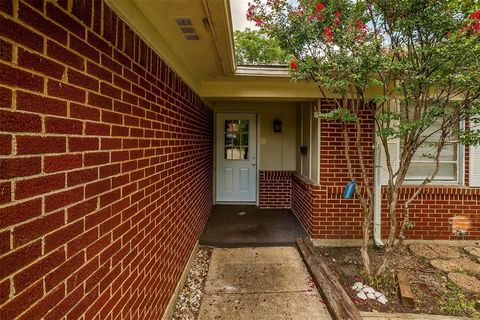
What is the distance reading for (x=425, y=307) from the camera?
8.18ft

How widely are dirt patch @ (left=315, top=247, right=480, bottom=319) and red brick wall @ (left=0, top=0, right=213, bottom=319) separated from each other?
6.77 ft

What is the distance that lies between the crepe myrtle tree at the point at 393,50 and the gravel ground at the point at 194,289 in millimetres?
1860

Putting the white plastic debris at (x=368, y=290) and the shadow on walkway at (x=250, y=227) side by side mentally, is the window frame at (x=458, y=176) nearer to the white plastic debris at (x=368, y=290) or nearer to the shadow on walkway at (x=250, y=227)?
the shadow on walkway at (x=250, y=227)

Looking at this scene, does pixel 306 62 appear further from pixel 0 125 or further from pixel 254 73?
pixel 0 125

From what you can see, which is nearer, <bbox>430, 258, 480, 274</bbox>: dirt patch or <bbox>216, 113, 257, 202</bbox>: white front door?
<bbox>430, 258, 480, 274</bbox>: dirt patch

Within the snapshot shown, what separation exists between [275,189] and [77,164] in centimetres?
496

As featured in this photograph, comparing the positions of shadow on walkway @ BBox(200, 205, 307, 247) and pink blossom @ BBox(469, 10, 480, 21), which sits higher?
pink blossom @ BBox(469, 10, 480, 21)

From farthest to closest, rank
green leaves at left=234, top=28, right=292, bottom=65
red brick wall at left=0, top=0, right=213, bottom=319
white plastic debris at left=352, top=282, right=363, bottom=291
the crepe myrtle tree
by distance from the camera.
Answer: green leaves at left=234, top=28, right=292, bottom=65
white plastic debris at left=352, top=282, right=363, bottom=291
the crepe myrtle tree
red brick wall at left=0, top=0, right=213, bottom=319

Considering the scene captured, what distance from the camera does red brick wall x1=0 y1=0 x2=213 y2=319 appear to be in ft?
2.55

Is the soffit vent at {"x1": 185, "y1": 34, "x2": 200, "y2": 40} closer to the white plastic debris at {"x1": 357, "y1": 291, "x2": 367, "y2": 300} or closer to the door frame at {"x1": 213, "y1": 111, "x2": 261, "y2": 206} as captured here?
the white plastic debris at {"x1": 357, "y1": 291, "x2": 367, "y2": 300}

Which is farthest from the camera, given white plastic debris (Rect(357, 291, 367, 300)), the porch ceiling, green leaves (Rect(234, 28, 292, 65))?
green leaves (Rect(234, 28, 292, 65))

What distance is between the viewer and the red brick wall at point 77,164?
0.78 meters

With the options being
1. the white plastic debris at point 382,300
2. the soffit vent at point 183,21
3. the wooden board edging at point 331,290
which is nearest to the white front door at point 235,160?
the wooden board edging at point 331,290

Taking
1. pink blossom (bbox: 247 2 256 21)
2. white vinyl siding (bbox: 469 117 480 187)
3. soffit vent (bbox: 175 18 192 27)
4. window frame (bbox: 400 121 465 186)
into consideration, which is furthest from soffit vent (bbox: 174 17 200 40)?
white vinyl siding (bbox: 469 117 480 187)
